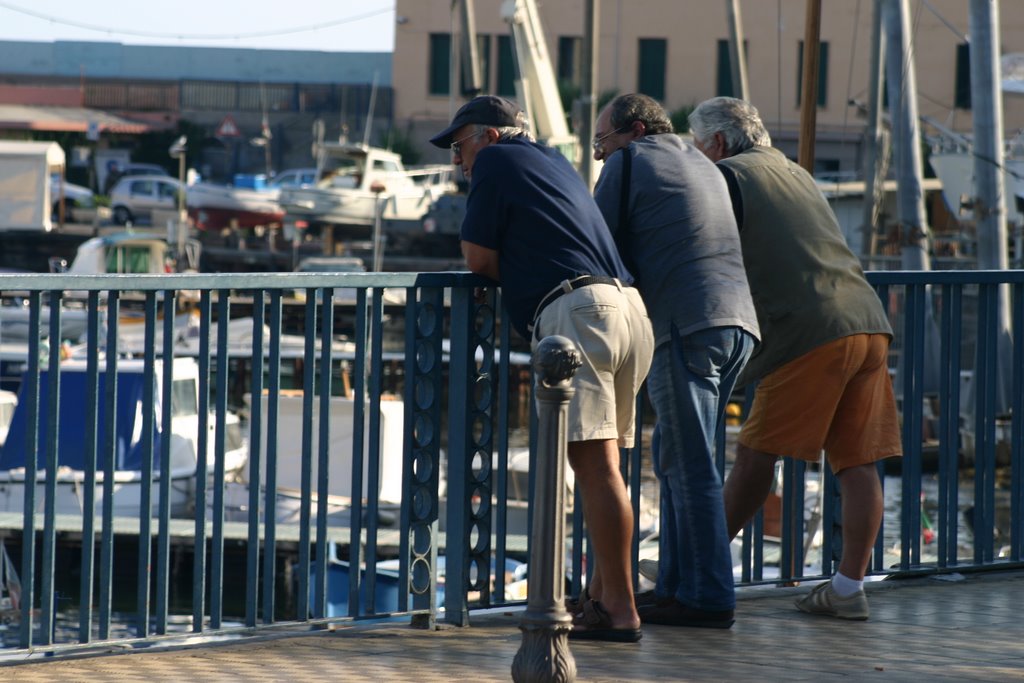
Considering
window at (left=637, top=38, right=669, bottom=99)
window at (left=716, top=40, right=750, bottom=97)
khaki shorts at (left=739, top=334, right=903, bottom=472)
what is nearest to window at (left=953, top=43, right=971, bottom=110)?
window at (left=716, top=40, right=750, bottom=97)

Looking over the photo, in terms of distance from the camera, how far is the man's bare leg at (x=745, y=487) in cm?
527

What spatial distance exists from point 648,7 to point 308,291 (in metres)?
53.9

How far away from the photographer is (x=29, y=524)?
4336 millimetres

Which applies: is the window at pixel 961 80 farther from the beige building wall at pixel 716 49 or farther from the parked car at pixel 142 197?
the parked car at pixel 142 197

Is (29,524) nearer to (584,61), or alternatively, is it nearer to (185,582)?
(185,582)

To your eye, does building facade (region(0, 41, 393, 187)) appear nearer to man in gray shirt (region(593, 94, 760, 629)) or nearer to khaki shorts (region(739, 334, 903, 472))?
khaki shorts (region(739, 334, 903, 472))

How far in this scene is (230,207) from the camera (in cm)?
5194

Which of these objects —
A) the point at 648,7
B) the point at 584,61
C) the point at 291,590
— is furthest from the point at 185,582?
the point at 648,7

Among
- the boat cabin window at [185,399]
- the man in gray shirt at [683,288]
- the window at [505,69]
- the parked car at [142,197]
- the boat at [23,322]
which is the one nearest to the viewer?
the man in gray shirt at [683,288]

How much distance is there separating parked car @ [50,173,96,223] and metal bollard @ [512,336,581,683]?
50.9 metres

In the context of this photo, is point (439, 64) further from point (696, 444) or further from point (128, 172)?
point (696, 444)

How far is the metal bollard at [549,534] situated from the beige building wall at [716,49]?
166 ft

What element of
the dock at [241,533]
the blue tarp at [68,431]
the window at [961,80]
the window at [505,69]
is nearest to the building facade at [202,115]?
the window at [505,69]

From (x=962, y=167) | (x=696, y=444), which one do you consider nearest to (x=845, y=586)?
(x=696, y=444)
